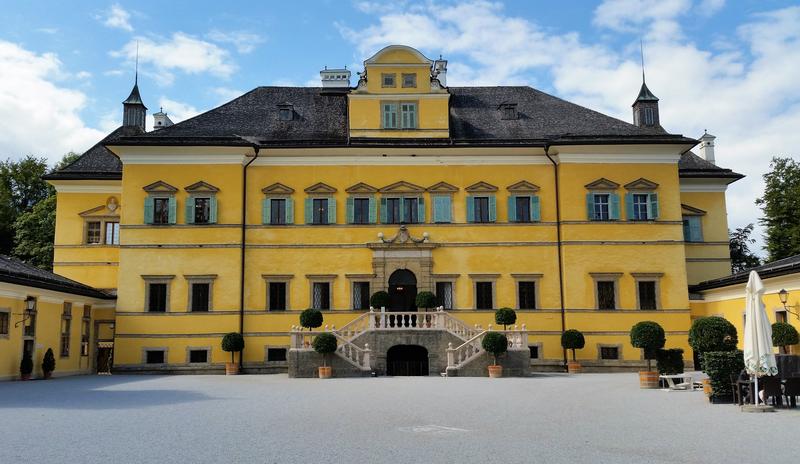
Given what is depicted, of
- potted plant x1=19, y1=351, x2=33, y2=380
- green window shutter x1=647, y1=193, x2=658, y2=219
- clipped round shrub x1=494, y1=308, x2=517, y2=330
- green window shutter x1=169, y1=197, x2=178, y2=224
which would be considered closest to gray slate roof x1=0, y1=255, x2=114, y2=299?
Answer: potted plant x1=19, y1=351, x2=33, y2=380

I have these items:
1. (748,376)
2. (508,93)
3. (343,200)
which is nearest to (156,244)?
(343,200)

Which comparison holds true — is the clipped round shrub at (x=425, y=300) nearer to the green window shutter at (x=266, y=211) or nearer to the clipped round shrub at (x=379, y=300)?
the clipped round shrub at (x=379, y=300)

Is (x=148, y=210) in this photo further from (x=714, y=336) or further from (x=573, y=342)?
(x=714, y=336)

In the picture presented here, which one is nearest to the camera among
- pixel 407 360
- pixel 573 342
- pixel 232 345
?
pixel 407 360

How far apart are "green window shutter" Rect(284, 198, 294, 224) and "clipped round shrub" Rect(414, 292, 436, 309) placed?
7.82m

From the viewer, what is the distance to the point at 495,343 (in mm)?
30156

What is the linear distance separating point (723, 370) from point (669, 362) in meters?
5.84

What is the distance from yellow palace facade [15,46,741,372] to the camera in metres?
35.8

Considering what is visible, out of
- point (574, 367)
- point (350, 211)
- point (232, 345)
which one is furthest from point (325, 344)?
point (574, 367)

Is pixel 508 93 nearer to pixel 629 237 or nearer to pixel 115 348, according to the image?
pixel 629 237

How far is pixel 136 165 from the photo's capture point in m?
36.7

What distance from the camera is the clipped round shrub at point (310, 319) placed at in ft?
108

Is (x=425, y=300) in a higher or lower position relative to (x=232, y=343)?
higher

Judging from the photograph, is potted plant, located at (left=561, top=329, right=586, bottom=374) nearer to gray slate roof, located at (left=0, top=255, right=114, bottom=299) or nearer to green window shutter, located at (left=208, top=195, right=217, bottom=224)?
green window shutter, located at (left=208, top=195, right=217, bottom=224)
